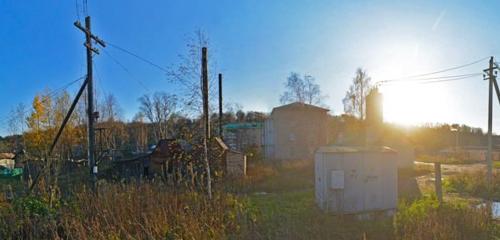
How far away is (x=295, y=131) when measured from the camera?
31594mm

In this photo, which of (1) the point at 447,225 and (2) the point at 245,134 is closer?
(1) the point at 447,225

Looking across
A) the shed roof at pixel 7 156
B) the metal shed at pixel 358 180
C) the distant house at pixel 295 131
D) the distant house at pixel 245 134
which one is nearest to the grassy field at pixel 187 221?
the metal shed at pixel 358 180

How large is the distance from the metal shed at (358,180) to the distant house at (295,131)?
23087 millimetres

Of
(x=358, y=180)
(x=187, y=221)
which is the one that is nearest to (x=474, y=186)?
(x=358, y=180)

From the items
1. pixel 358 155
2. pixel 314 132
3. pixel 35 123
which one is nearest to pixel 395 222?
pixel 358 155

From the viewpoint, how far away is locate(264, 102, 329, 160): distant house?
103 feet

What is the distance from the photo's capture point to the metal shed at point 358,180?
7520mm

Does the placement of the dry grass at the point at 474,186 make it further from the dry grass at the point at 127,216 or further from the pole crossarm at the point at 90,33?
the pole crossarm at the point at 90,33

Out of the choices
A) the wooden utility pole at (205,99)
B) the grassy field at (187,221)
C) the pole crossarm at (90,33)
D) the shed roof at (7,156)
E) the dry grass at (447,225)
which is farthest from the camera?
the shed roof at (7,156)

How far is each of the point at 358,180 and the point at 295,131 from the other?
78.8 feet

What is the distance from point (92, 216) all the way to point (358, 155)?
5983 mm

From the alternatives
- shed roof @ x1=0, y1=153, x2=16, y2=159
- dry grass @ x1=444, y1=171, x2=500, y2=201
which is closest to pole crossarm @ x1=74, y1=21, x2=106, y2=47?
dry grass @ x1=444, y1=171, x2=500, y2=201

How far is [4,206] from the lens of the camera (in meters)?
6.30

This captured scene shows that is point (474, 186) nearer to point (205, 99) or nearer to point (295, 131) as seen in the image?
point (205, 99)
